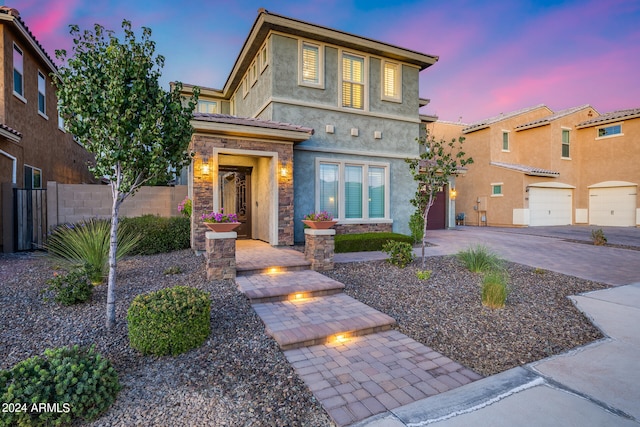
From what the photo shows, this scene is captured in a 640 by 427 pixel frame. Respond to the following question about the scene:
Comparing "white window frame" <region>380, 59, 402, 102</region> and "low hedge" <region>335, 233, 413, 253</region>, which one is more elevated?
"white window frame" <region>380, 59, 402, 102</region>

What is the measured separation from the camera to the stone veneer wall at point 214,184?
27.3 ft

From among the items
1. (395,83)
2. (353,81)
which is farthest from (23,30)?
(395,83)

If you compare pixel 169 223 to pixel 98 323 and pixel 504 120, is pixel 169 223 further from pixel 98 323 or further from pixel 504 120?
pixel 504 120

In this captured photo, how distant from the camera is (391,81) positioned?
11.6 meters

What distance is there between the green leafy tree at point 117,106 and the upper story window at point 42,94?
38.8 feet

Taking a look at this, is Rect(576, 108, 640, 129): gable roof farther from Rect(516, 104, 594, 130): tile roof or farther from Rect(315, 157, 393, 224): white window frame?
Rect(315, 157, 393, 224): white window frame

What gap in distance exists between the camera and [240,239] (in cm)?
1114

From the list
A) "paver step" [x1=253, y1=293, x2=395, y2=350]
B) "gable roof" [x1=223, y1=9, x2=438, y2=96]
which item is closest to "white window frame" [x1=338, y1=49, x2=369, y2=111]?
"gable roof" [x1=223, y1=9, x2=438, y2=96]

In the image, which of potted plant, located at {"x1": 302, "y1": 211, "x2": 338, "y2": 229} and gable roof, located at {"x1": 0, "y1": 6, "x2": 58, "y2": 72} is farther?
gable roof, located at {"x1": 0, "y1": 6, "x2": 58, "y2": 72}

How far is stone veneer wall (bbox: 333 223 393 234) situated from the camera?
1074cm

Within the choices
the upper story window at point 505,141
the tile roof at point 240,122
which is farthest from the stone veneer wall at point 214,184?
the upper story window at point 505,141

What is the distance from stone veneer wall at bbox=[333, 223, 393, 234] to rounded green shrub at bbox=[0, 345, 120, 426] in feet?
27.4

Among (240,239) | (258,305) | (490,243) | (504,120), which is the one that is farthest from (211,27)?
(504,120)

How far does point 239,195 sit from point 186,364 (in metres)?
9.18
